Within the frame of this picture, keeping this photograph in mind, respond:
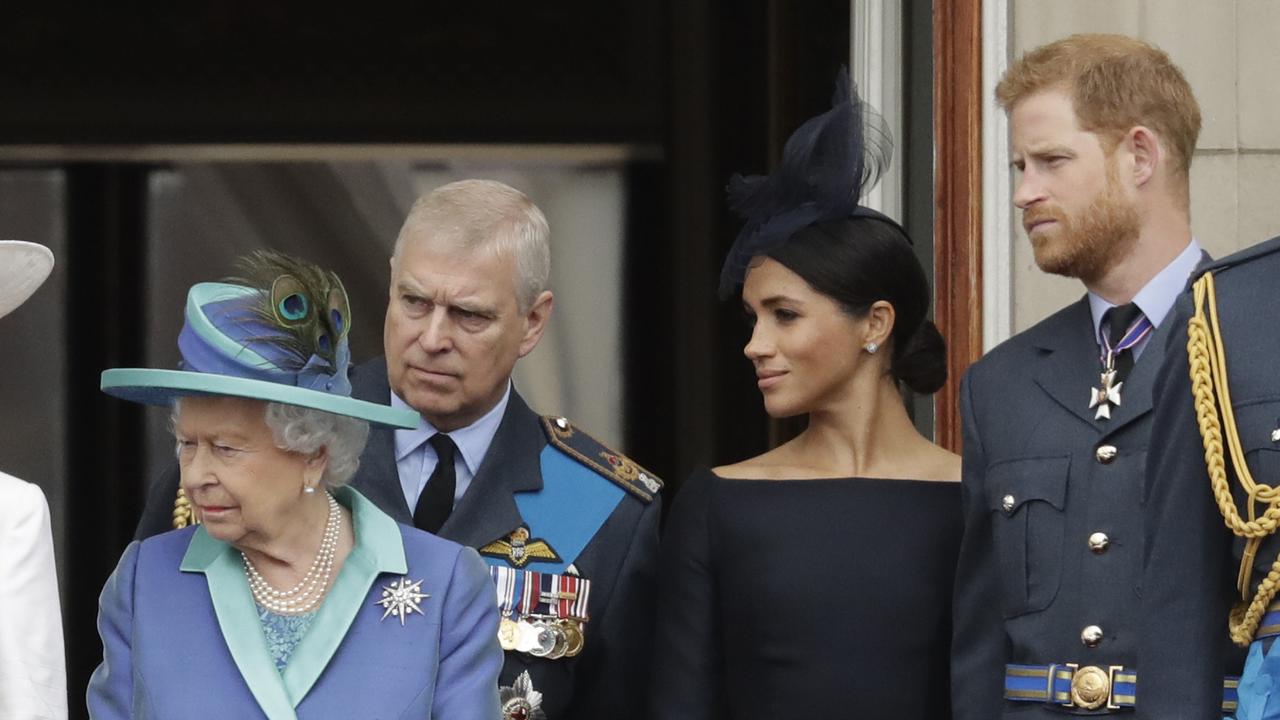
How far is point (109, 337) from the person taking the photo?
6.68 m

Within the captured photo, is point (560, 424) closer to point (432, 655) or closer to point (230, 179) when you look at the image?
point (432, 655)

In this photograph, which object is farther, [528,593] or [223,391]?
[528,593]

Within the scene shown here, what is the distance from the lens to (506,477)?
12.2 feet

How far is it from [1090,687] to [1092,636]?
7 cm

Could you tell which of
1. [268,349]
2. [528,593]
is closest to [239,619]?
[268,349]

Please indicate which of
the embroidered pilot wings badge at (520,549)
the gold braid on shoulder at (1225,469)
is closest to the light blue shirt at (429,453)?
the embroidered pilot wings badge at (520,549)

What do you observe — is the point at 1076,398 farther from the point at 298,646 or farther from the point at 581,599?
the point at 298,646

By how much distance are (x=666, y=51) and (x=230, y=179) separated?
1358 millimetres

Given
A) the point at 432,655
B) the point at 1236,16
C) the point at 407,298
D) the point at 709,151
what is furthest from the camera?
the point at 709,151

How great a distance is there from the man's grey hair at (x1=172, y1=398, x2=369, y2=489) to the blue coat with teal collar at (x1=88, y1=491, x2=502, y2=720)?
10 centimetres

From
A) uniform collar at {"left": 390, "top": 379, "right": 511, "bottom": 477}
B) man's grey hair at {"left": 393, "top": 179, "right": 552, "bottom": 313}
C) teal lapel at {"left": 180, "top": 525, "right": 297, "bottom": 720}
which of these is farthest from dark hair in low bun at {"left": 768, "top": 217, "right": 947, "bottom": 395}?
teal lapel at {"left": 180, "top": 525, "right": 297, "bottom": 720}

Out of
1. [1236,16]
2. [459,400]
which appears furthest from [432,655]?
[1236,16]

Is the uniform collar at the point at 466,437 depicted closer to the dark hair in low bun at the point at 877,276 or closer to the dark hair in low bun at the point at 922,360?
the dark hair in low bun at the point at 877,276

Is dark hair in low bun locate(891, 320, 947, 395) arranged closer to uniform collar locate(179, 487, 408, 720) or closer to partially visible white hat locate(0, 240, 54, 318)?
uniform collar locate(179, 487, 408, 720)
